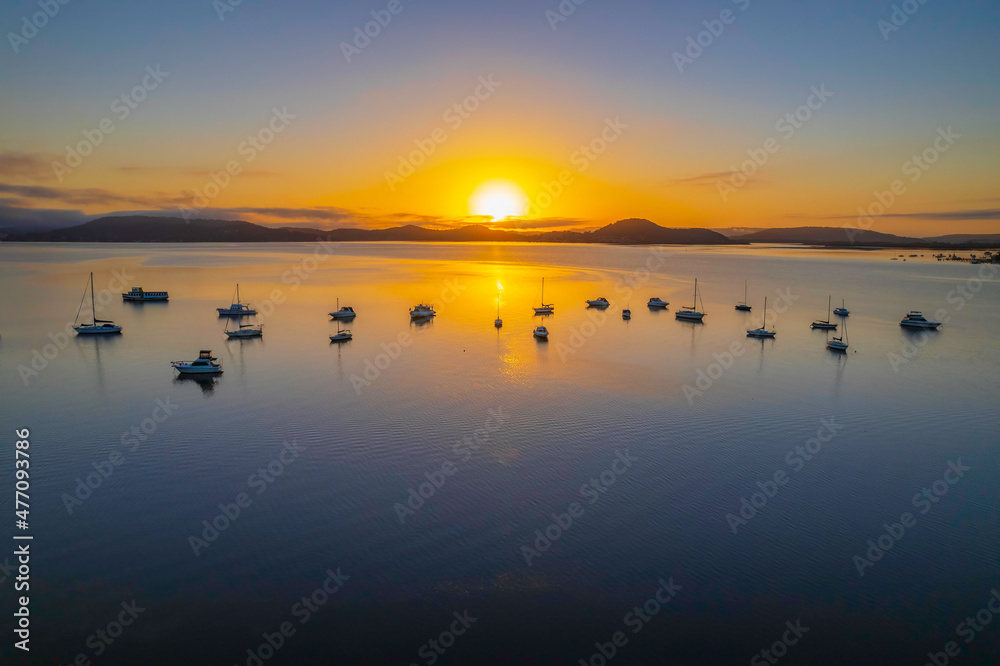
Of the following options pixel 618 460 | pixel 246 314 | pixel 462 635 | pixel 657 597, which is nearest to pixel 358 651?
pixel 462 635

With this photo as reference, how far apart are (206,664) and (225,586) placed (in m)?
1.98

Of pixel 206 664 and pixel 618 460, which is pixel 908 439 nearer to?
pixel 618 460

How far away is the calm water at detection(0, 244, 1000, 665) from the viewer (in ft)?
31.6

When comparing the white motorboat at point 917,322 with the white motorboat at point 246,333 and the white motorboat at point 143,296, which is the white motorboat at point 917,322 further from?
the white motorboat at point 143,296

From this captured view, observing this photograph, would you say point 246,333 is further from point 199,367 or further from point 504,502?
point 504,502

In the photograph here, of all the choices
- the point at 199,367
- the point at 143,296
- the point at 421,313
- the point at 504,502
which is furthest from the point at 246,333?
the point at 504,502

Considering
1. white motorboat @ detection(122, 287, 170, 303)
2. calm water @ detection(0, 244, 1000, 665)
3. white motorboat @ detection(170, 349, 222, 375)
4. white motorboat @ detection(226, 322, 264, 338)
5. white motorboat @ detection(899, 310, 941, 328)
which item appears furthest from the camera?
white motorboat @ detection(122, 287, 170, 303)

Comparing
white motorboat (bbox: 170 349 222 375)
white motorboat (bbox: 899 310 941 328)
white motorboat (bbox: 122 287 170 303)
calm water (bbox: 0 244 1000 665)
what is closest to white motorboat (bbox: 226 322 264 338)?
calm water (bbox: 0 244 1000 665)

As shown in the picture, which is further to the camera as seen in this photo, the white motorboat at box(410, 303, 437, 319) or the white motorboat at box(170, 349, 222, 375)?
the white motorboat at box(410, 303, 437, 319)

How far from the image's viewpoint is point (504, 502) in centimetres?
1409

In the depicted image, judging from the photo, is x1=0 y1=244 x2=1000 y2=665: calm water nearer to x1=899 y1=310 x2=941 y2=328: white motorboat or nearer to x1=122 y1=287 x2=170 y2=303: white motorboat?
x1=899 y1=310 x2=941 y2=328: white motorboat

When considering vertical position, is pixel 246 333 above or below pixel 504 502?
above

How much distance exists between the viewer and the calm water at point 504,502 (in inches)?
380

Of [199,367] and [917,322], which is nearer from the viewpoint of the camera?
[199,367]
